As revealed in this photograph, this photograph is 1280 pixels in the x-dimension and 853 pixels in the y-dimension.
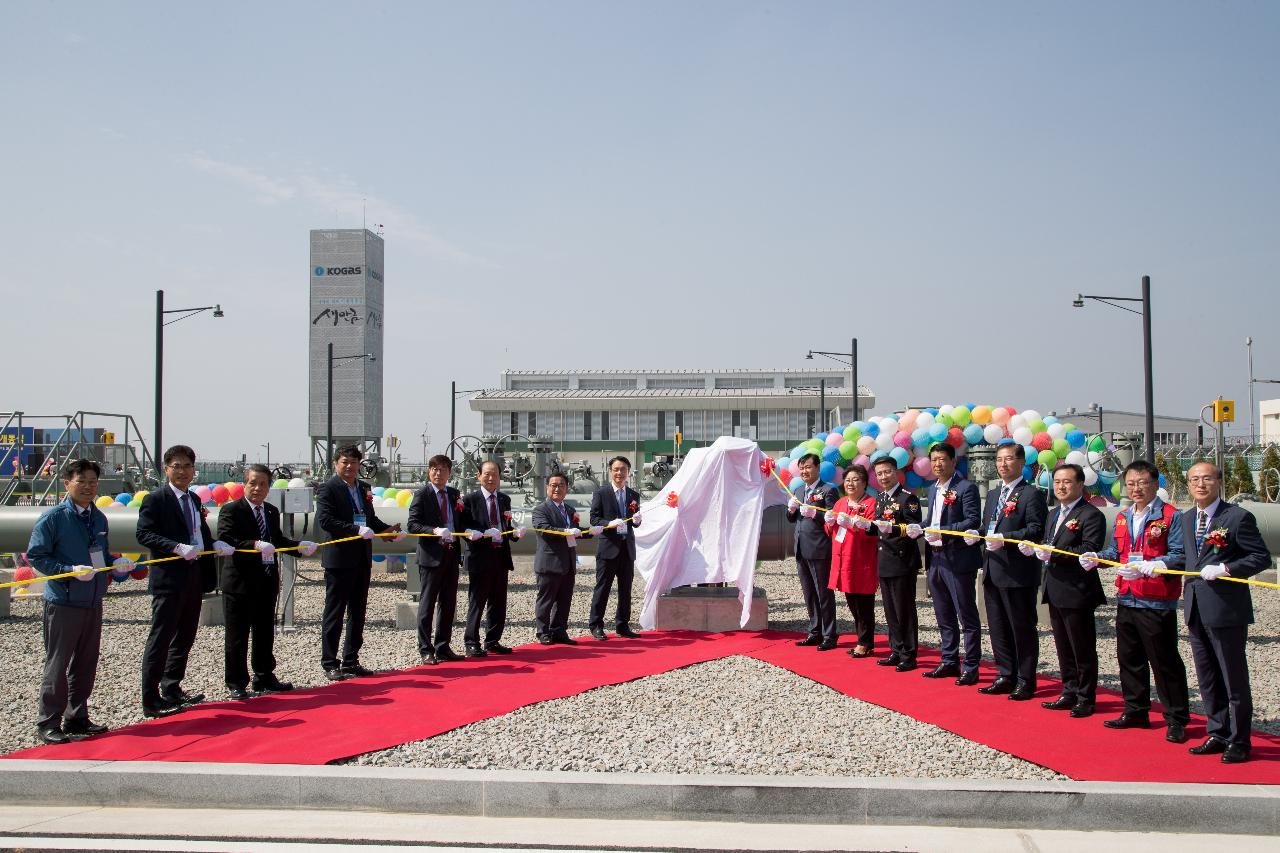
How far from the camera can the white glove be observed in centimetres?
500

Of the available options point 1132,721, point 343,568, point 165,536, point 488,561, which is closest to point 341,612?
point 343,568

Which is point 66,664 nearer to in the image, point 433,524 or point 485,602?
point 433,524

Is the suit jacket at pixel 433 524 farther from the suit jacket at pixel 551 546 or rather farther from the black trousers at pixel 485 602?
the suit jacket at pixel 551 546

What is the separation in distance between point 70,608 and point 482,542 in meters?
3.27

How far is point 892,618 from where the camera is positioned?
24.9 feet

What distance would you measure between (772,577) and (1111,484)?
16.2 ft

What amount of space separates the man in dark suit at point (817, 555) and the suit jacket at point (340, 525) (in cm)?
361

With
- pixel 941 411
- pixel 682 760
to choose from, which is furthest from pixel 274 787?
pixel 941 411

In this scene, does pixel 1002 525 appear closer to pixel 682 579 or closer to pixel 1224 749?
pixel 1224 749

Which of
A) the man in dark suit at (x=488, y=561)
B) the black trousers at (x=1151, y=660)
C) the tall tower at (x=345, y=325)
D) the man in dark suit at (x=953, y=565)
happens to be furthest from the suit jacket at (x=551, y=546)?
the tall tower at (x=345, y=325)

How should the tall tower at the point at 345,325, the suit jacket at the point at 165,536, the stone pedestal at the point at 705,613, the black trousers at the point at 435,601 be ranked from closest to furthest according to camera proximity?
the suit jacket at the point at 165,536 → the black trousers at the point at 435,601 → the stone pedestal at the point at 705,613 → the tall tower at the point at 345,325

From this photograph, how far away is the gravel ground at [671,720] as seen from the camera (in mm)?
5035

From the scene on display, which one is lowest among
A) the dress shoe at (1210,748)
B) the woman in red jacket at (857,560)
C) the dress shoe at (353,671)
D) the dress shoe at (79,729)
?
the dress shoe at (353,671)

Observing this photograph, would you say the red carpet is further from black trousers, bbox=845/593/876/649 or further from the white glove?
the white glove
